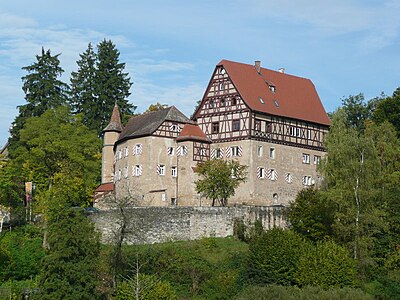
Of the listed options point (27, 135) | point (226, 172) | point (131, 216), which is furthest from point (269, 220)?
point (27, 135)

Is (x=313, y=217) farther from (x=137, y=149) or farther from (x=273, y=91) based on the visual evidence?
(x=137, y=149)

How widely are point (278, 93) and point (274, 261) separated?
73.0 ft

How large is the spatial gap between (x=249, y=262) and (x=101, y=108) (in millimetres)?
35496

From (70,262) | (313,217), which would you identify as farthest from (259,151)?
(70,262)

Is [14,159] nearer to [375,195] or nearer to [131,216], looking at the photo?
[131,216]

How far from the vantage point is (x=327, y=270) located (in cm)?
4956

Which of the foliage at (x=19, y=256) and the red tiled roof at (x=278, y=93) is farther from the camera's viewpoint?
the red tiled roof at (x=278, y=93)

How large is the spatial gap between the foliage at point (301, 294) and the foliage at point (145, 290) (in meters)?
3.78

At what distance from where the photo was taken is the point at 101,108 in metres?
83.4

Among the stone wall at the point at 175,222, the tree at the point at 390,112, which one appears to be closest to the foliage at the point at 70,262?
the stone wall at the point at 175,222

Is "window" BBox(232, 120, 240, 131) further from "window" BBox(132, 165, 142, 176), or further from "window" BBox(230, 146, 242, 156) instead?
"window" BBox(132, 165, 142, 176)

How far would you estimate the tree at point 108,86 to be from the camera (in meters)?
82.8

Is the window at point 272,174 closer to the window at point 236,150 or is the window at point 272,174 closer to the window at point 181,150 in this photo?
the window at point 236,150

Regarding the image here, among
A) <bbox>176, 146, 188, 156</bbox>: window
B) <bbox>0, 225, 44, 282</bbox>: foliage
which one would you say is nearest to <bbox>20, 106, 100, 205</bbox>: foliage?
<bbox>0, 225, 44, 282</bbox>: foliage
